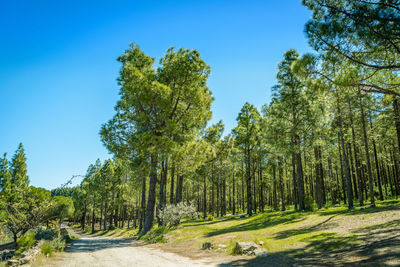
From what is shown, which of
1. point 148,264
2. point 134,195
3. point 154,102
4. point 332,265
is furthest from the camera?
point 134,195

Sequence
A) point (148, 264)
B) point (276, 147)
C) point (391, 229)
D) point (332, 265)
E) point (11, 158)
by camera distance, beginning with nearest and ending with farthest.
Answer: point (332, 265) < point (148, 264) < point (391, 229) < point (276, 147) < point (11, 158)

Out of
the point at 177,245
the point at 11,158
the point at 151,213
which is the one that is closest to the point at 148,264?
the point at 177,245

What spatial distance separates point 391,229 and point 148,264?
29.7 ft

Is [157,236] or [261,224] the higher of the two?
[261,224]

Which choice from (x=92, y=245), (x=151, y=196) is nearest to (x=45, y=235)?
(x=92, y=245)

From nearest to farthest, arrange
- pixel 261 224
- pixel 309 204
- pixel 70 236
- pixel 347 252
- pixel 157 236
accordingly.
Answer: pixel 347 252 → pixel 157 236 → pixel 261 224 → pixel 309 204 → pixel 70 236

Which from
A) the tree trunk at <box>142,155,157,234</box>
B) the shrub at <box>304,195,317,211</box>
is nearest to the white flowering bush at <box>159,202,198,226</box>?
the tree trunk at <box>142,155,157,234</box>

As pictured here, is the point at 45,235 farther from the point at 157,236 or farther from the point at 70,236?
the point at 70,236

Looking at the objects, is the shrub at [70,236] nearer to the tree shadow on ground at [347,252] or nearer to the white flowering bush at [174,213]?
the white flowering bush at [174,213]

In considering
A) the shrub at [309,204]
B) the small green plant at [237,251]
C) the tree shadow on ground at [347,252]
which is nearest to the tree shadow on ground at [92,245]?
the small green plant at [237,251]

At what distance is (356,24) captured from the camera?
6.93 m

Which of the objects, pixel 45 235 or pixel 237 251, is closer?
pixel 237 251

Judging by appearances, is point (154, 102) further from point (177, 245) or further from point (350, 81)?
point (350, 81)

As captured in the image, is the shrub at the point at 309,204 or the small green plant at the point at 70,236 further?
the shrub at the point at 309,204
